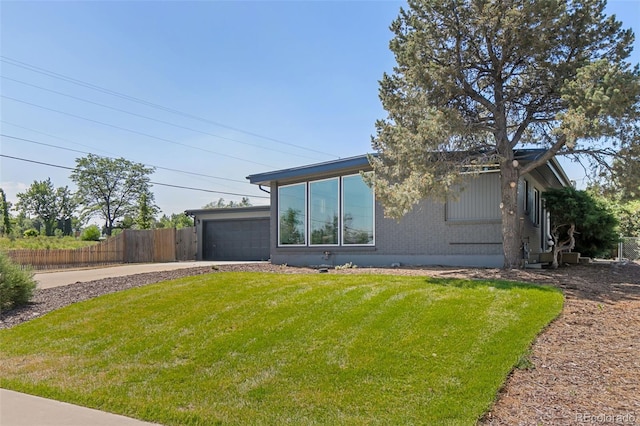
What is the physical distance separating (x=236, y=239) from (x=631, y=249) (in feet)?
65.0

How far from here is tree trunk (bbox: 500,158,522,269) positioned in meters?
9.45

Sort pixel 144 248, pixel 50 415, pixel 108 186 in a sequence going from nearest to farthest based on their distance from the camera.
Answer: pixel 50 415, pixel 144 248, pixel 108 186

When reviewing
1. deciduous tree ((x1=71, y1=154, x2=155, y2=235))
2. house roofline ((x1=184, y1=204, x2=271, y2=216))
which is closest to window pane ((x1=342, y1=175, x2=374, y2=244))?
house roofline ((x1=184, y1=204, x2=271, y2=216))

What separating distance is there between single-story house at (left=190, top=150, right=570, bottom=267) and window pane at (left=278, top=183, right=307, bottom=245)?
0.03 meters

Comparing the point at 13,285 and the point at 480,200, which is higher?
the point at 480,200

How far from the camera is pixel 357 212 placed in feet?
42.8

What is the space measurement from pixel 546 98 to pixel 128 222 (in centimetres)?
4896

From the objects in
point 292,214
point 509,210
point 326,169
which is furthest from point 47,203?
point 509,210

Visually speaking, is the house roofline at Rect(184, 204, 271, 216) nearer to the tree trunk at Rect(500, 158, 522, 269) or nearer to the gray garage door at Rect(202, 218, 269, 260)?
the gray garage door at Rect(202, 218, 269, 260)

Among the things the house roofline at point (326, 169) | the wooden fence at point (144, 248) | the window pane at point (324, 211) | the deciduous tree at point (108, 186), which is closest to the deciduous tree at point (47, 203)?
the deciduous tree at point (108, 186)

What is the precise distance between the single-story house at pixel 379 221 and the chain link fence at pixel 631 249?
24.4 feet

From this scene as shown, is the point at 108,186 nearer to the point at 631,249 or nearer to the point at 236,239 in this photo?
the point at 236,239

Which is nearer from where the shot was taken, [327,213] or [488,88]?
[488,88]

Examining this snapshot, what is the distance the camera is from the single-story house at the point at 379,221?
433 inches
